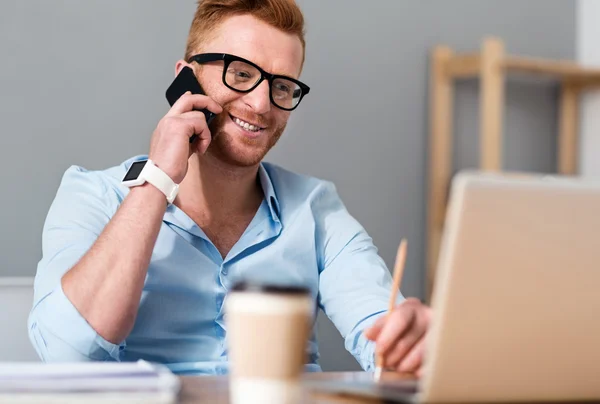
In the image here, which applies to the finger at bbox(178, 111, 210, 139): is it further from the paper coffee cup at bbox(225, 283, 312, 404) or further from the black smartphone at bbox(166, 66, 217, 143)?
the paper coffee cup at bbox(225, 283, 312, 404)

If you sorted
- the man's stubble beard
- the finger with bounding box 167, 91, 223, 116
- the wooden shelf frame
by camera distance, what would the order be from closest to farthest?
1. the finger with bounding box 167, 91, 223, 116
2. the man's stubble beard
3. the wooden shelf frame

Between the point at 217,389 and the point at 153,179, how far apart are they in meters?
0.57

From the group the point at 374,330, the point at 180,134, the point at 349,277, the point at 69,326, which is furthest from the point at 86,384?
the point at 349,277

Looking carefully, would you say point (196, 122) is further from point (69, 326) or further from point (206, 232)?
point (69, 326)

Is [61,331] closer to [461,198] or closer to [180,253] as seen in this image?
[180,253]

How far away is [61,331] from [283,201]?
0.63 meters

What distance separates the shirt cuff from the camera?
1202 millimetres

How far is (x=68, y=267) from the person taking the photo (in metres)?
1.32

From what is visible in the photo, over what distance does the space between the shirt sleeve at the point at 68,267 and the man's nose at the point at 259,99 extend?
0.33 m

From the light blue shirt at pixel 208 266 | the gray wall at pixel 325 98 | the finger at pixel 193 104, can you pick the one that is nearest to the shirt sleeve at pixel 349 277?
the light blue shirt at pixel 208 266

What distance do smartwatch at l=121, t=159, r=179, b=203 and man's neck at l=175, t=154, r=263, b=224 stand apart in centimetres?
30

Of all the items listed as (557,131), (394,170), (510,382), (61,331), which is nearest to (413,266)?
(394,170)

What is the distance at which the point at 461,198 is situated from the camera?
600 millimetres

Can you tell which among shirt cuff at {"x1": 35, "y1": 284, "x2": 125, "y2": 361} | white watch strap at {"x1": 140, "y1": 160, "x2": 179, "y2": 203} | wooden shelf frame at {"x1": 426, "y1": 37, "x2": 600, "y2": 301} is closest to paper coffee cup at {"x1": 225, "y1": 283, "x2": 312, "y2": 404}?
shirt cuff at {"x1": 35, "y1": 284, "x2": 125, "y2": 361}
